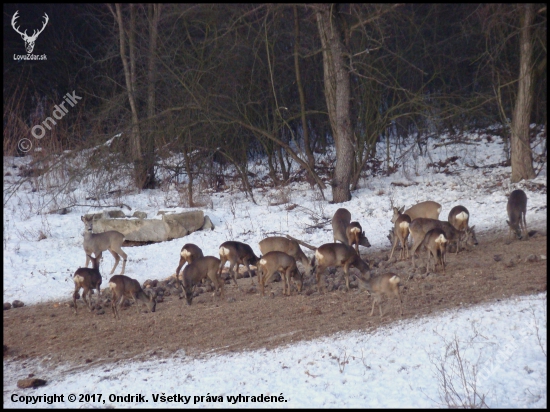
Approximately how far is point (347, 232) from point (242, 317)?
13.0ft

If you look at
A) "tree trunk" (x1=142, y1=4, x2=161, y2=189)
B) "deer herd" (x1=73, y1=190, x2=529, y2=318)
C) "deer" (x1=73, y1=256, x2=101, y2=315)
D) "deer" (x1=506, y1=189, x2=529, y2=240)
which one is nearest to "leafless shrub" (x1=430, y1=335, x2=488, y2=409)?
"deer herd" (x1=73, y1=190, x2=529, y2=318)

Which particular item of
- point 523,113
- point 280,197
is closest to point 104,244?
point 280,197

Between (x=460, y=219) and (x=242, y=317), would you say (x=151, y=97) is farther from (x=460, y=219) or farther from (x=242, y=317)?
(x=242, y=317)

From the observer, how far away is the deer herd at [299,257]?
30.1 ft

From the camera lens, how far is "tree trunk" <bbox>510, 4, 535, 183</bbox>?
1423 cm

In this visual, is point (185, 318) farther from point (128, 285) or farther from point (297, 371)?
point (297, 371)

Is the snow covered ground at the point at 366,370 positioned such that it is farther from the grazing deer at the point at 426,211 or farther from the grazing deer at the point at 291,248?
the grazing deer at the point at 426,211

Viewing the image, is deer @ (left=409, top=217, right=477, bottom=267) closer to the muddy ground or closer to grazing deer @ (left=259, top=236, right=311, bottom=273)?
the muddy ground

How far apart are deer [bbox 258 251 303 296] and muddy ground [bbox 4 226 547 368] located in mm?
213

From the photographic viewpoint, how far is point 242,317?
27.5 feet

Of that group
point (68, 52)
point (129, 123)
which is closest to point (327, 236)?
point (129, 123)

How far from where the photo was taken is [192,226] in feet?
46.4

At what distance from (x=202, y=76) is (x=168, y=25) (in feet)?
9.06

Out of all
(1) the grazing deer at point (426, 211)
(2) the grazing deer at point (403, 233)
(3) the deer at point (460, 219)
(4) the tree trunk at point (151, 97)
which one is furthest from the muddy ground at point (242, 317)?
(4) the tree trunk at point (151, 97)
